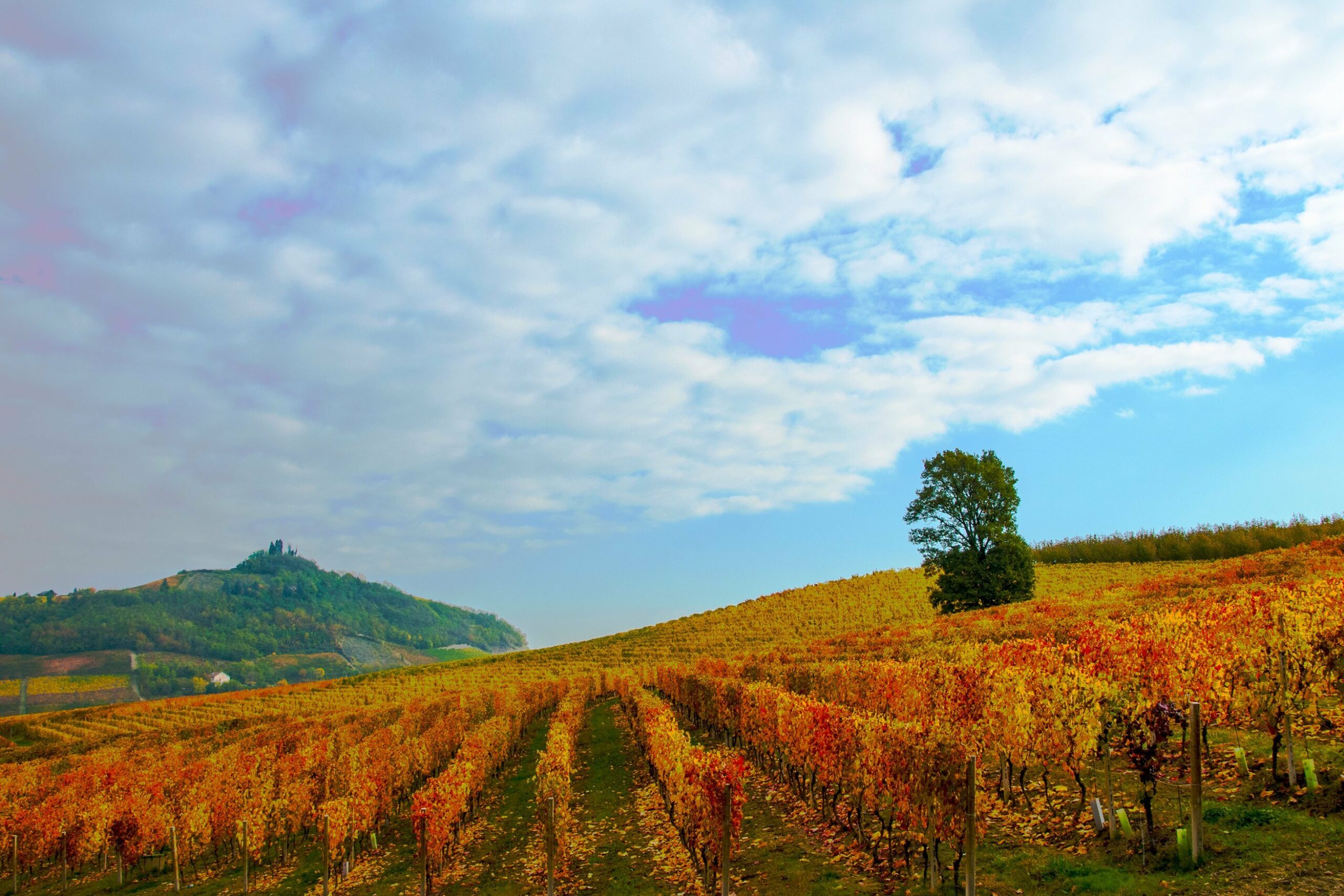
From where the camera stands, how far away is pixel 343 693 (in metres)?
71.3

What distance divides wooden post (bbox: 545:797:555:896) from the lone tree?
46920 mm

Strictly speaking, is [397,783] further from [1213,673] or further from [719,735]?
[1213,673]

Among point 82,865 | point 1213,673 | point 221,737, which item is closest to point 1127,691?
point 1213,673

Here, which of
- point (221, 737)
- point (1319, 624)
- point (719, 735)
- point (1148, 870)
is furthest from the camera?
point (221, 737)

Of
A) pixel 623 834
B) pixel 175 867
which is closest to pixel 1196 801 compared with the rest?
pixel 623 834

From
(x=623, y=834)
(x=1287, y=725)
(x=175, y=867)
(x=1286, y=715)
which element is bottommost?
(x=175, y=867)

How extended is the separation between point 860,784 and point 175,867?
67.9 feet

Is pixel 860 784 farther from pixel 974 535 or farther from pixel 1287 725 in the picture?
pixel 974 535

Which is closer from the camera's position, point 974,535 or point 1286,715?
point 1286,715

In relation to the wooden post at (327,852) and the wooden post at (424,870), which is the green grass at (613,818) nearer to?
the wooden post at (424,870)

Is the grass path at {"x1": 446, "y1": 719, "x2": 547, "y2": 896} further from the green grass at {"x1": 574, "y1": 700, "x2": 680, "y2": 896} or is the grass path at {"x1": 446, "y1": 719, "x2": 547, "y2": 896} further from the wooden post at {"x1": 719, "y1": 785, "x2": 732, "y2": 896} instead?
the wooden post at {"x1": 719, "y1": 785, "x2": 732, "y2": 896}

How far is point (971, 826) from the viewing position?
1058 centimetres

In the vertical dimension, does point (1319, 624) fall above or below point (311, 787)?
above

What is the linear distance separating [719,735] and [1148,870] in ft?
70.4
